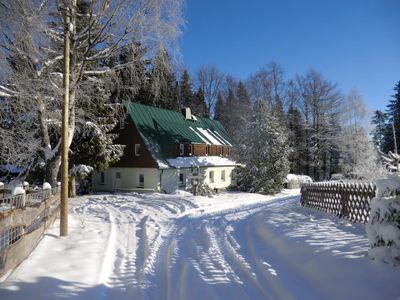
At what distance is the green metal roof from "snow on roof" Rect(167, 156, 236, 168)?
105 cm

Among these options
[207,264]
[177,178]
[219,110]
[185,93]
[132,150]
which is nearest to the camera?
[207,264]

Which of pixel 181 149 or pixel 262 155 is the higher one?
pixel 181 149

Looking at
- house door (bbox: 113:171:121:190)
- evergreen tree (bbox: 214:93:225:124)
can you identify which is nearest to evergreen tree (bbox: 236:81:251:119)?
evergreen tree (bbox: 214:93:225:124)

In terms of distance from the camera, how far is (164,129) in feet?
108

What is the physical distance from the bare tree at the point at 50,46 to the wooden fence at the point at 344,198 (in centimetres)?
949

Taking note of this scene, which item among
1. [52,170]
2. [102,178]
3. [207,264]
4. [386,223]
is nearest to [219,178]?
[102,178]

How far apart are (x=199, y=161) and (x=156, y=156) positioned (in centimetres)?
541

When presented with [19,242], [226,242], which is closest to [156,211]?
[226,242]

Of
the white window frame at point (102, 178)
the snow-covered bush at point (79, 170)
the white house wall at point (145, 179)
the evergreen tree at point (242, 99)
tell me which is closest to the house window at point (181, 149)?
the white house wall at point (145, 179)

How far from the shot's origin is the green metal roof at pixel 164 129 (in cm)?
3027

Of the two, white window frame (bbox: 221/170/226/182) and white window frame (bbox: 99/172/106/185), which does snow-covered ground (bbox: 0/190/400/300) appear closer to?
white window frame (bbox: 99/172/106/185)

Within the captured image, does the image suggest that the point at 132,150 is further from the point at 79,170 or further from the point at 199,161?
the point at 79,170

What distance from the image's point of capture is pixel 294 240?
8586 mm

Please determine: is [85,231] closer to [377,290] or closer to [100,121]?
[377,290]
